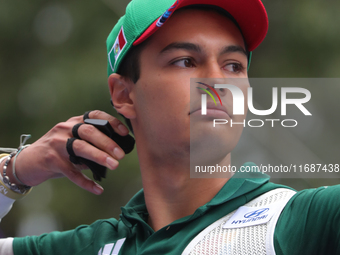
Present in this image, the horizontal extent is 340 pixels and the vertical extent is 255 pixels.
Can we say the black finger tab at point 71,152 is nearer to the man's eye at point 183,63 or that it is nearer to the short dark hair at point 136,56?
the short dark hair at point 136,56

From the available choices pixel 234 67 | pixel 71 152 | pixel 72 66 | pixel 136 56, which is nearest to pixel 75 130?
pixel 71 152

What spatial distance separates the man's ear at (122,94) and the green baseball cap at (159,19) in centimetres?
5

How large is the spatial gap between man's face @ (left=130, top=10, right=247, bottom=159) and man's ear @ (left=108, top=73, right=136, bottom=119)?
0.11 meters

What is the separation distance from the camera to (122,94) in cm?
206

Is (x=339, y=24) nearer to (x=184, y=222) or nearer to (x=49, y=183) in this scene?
(x=49, y=183)

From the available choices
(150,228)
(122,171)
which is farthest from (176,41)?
(122,171)

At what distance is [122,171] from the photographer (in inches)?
251

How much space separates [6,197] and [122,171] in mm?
4091

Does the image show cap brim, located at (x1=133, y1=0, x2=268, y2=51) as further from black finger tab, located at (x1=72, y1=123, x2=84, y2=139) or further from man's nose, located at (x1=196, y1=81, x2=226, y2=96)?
black finger tab, located at (x1=72, y1=123, x2=84, y2=139)

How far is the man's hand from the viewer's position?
195 centimetres

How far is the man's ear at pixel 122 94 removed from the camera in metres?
2.00

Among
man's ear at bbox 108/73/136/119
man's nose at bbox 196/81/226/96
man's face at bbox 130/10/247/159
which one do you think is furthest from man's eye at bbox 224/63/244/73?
man's ear at bbox 108/73/136/119

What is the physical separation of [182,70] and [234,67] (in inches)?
9.7

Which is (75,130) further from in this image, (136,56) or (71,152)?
(136,56)
